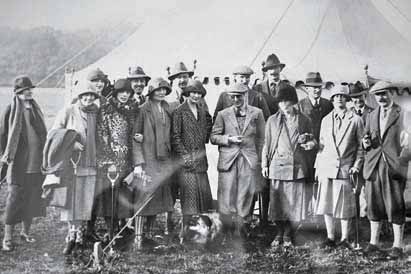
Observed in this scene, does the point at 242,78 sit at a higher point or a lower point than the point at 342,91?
higher

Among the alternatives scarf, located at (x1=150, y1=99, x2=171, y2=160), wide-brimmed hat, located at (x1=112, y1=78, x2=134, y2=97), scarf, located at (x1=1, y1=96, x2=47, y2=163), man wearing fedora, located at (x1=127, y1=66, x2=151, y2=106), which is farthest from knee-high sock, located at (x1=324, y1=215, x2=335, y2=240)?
scarf, located at (x1=1, y1=96, x2=47, y2=163)

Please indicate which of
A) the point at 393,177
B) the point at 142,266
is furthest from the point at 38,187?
the point at 393,177

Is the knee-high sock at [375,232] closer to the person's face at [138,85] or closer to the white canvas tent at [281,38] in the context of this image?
the white canvas tent at [281,38]

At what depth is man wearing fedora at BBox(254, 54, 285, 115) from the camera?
3906 mm

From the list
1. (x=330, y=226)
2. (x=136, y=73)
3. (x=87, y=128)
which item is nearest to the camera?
(x=87, y=128)

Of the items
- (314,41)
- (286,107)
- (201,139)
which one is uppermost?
(314,41)

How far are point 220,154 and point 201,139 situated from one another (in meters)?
0.18

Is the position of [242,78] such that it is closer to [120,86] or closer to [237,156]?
[237,156]

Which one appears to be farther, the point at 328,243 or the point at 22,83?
the point at 328,243

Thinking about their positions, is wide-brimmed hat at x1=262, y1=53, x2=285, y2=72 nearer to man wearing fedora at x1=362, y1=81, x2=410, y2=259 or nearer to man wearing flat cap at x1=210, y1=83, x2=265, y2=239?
man wearing flat cap at x1=210, y1=83, x2=265, y2=239

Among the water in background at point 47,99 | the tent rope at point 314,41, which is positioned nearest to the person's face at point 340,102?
the tent rope at point 314,41

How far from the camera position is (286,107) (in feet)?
12.7

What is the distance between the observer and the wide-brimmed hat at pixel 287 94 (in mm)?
3881

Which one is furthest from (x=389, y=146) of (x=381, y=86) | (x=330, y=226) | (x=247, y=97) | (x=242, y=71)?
(x=242, y=71)
